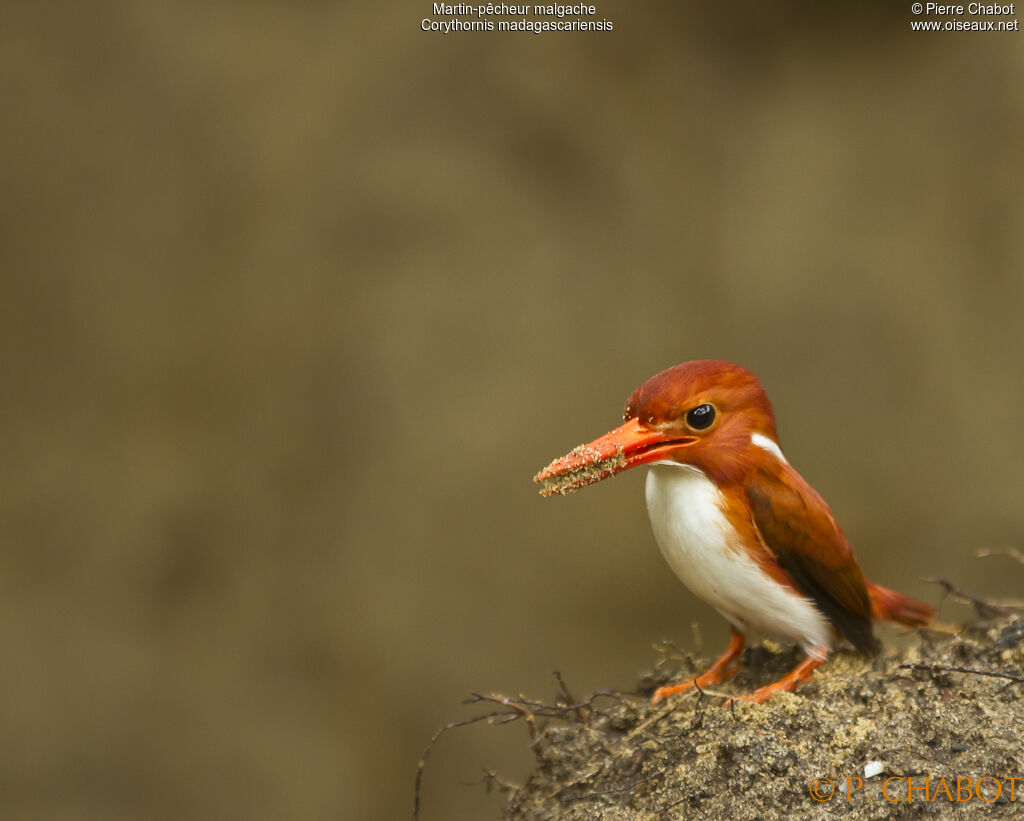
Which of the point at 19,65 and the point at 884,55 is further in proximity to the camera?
the point at 884,55

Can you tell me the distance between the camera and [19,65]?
5.66 meters

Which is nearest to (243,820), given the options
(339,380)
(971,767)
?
(339,380)

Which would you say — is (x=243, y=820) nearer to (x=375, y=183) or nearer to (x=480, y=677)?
(x=480, y=677)

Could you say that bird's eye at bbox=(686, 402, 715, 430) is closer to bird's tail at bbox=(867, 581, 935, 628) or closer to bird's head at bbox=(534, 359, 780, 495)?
bird's head at bbox=(534, 359, 780, 495)

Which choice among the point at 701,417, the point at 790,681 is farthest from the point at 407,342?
the point at 790,681

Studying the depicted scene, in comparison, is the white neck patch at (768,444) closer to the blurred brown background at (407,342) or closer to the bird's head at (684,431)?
the bird's head at (684,431)

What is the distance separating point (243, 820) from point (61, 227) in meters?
3.23

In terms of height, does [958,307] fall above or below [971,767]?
above

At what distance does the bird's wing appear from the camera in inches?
104

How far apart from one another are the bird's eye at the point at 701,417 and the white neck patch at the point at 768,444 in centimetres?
13

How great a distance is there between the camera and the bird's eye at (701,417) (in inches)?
102

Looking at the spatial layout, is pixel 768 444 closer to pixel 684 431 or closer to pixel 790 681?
pixel 684 431

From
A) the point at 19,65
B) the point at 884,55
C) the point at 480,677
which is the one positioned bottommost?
the point at 480,677

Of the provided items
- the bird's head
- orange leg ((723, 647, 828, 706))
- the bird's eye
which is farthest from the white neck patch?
orange leg ((723, 647, 828, 706))
